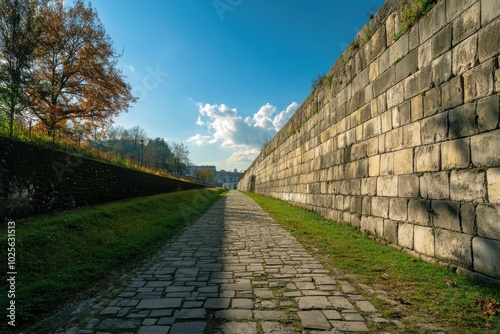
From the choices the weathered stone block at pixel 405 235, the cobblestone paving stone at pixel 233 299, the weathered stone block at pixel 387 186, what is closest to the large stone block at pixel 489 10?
the weathered stone block at pixel 387 186

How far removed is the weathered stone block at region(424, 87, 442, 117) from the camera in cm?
422

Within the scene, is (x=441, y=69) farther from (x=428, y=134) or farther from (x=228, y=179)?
(x=228, y=179)

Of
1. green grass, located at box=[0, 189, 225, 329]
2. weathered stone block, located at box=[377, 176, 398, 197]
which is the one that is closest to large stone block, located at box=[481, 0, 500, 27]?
weathered stone block, located at box=[377, 176, 398, 197]

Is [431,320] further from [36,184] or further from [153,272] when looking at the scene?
[36,184]

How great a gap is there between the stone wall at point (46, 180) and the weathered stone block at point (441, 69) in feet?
24.6

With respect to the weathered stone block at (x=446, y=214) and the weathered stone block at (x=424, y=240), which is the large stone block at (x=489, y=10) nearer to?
the weathered stone block at (x=446, y=214)

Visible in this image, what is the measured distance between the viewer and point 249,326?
8.38ft

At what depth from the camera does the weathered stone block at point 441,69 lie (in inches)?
159

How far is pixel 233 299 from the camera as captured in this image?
3.18 metres

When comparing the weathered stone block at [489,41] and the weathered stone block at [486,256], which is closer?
the weathered stone block at [486,256]

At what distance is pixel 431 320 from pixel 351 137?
5.31m

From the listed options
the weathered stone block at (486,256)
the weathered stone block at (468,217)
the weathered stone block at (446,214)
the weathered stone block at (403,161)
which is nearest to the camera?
the weathered stone block at (486,256)

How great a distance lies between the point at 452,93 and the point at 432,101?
390 mm

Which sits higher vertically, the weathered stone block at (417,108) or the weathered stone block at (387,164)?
the weathered stone block at (417,108)
